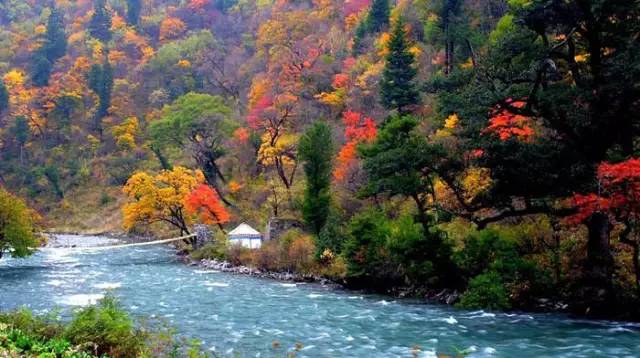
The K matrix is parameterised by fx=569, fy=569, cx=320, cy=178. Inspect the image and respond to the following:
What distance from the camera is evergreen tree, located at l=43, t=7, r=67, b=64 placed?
82188 millimetres

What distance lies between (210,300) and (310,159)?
11.5 m

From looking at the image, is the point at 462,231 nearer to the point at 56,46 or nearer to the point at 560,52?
the point at 560,52

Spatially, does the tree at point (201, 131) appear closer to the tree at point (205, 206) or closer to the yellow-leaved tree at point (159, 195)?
the yellow-leaved tree at point (159, 195)

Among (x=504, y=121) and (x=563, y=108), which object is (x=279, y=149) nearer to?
(x=504, y=121)

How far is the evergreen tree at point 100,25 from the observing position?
8681 centimetres

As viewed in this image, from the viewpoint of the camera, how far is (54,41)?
82.8 m

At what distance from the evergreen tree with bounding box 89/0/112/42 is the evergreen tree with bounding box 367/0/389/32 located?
51.6m

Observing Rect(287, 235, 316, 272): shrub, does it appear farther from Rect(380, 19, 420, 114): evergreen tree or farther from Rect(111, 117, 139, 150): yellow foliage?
Rect(111, 117, 139, 150): yellow foliage

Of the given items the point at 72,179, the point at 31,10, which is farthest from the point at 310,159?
the point at 31,10

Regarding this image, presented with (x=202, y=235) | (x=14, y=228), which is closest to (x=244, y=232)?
(x=202, y=235)

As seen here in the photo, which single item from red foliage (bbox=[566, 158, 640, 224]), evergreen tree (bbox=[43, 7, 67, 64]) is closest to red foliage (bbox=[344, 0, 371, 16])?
evergreen tree (bbox=[43, 7, 67, 64])

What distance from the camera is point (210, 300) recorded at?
2069cm

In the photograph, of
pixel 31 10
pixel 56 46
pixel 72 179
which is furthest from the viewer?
pixel 31 10

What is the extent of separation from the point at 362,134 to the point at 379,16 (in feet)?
62.9
